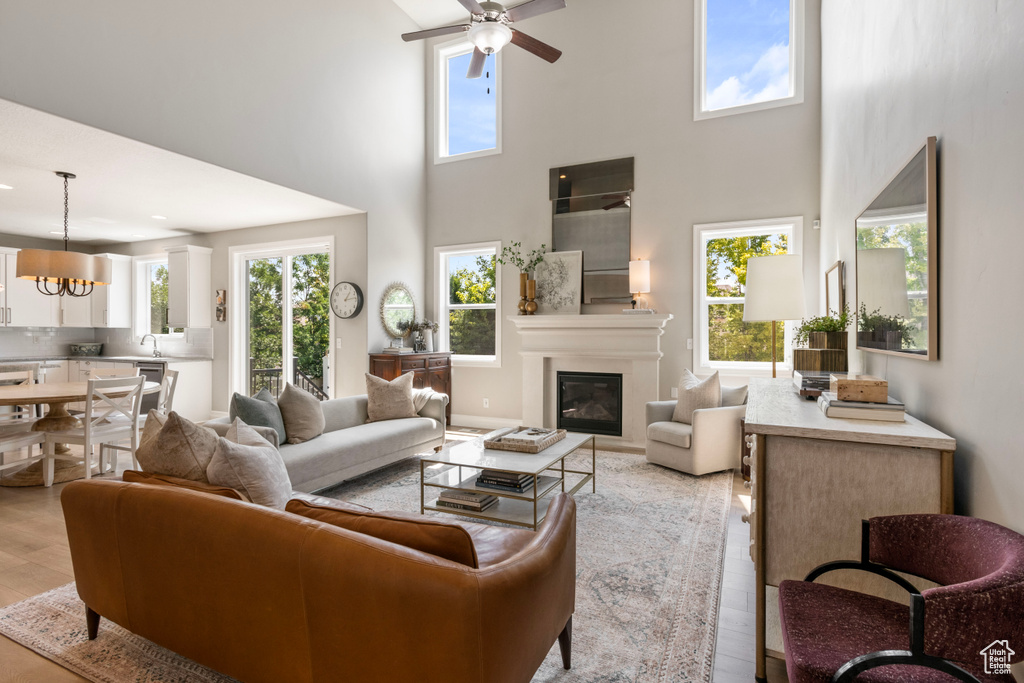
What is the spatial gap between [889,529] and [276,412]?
3447mm

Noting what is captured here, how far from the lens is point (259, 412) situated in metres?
3.42

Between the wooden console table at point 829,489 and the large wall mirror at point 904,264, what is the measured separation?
395 millimetres

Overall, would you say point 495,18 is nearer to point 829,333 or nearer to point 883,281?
point 883,281

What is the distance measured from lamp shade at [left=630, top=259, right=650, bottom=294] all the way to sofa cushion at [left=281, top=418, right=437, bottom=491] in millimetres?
2588

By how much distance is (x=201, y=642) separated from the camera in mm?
1610

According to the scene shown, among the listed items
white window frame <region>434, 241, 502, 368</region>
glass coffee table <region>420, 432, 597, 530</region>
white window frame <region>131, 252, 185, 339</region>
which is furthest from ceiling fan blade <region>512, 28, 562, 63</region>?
white window frame <region>131, 252, 185, 339</region>

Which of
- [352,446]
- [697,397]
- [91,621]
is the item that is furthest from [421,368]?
[91,621]

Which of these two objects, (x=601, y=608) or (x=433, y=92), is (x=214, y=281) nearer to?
(x=433, y=92)

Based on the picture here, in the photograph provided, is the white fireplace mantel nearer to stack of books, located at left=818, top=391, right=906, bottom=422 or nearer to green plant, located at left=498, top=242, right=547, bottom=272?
green plant, located at left=498, top=242, right=547, bottom=272

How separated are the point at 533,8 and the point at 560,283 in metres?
3.05

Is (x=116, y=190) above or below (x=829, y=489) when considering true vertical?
above

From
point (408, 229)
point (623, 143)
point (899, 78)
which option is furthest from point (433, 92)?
point (899, 78)

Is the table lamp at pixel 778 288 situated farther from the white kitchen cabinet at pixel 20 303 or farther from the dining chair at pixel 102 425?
the white kitchen cabinet at pixel 20 303

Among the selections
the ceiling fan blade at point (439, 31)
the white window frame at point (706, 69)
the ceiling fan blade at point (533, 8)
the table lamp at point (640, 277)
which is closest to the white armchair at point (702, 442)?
the table lamp at point (640, 277)
